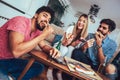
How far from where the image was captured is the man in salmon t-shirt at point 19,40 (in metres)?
1.35

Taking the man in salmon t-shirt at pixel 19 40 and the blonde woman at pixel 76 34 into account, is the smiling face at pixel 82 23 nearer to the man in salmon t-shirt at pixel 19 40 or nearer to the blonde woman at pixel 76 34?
the blonde woman at pixel 76 34

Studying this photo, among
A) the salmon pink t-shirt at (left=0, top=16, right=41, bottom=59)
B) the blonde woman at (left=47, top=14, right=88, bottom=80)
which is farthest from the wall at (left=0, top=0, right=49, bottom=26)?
the salmon pink t-shirt at (left=0, top=16, right=41, bottom=59)

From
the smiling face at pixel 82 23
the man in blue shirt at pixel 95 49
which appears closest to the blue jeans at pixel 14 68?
the man in blue shirt at pixel 95 49

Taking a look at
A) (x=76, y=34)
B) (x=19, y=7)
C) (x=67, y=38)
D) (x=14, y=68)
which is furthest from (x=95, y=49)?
(x=19, y=7)

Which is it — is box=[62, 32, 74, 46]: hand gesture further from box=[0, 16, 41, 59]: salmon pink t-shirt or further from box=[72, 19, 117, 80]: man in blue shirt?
box=[0, 16, 41, 59]: salmon pink t-shirt

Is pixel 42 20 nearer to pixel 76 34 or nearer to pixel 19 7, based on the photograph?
pixel 76 34

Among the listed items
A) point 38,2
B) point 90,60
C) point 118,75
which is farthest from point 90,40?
point 38,2

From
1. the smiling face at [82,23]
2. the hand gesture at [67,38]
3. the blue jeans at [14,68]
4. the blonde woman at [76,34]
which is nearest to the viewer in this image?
the blue jeans at [14,68]

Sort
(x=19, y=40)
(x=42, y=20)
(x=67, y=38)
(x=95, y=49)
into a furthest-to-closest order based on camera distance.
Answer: (x=95, y=49)
(x=67, y=38)
(x=42, y=20)
(x=19, y=40)

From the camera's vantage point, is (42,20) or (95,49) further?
(95,49)

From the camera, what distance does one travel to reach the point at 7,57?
1.49 metres

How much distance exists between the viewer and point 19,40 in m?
1.33

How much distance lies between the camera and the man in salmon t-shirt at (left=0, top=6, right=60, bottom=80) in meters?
1.35

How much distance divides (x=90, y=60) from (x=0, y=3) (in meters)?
1.86
